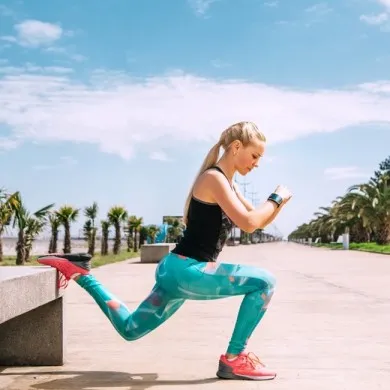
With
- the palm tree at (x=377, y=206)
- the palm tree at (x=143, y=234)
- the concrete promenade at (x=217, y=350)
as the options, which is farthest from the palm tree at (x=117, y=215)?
the concrete promenade at (x=217, y=350)

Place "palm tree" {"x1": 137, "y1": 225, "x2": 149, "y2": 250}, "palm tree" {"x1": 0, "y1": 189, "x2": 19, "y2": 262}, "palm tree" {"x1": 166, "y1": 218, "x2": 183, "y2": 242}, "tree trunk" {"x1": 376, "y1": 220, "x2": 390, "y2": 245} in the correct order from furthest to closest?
"palm tree" {"x1": 166, "y1": 218, "x2": 183, "y2": 242}, "palm tree" {"x1": 137, "y1": 225, "x2": 149, "y2": 250}, "tree trunk" {"x1": 376, "y1": 220, "x2": 390, "y2": 245}, "palm tree" {"x1": 0, "y1": 189, "x2": 19, "y2": 262}

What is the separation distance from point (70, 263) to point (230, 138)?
4.42 feet

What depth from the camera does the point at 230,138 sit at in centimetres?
465

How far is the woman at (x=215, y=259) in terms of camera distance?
4.43m

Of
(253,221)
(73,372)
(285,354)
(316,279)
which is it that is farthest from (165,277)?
(316,279)

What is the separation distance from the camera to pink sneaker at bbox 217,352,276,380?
4.77 meters

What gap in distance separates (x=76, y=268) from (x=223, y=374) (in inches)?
46.6

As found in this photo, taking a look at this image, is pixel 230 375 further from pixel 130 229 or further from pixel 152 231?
pixel 152 231

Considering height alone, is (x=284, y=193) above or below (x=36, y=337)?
above

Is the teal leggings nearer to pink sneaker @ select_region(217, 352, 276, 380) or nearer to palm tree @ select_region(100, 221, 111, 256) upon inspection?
pink sneaker @ select_region(217, 352, 276, 380)

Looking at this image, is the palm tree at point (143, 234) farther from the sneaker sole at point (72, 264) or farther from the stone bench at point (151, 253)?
the sneaker sole at point (72, 264)

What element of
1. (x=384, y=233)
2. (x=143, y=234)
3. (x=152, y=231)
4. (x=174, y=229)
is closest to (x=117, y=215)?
(x=143, y=234)

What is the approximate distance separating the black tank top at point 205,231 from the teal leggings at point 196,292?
6 centimetres

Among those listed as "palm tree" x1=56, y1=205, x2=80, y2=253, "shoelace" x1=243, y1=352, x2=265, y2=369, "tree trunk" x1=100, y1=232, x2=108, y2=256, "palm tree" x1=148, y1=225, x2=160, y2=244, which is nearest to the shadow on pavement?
"shoelace" x1=243, y1=352, x2=265, y2=369
